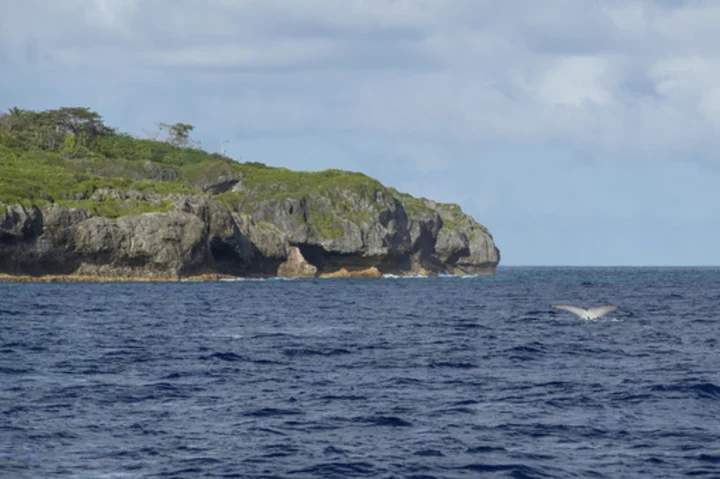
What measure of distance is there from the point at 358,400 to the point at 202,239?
385 ft

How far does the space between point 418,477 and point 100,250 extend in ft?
396

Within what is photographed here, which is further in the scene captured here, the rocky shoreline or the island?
the island

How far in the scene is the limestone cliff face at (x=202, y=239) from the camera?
12962 centimetres

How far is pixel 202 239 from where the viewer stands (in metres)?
144

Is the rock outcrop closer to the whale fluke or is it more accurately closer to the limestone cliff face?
the limestone cliff face

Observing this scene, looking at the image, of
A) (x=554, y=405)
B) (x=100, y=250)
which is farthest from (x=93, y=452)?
(x=100, y=250)

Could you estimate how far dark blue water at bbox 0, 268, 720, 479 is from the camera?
21.1 meters

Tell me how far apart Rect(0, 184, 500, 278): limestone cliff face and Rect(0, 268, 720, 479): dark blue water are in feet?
250

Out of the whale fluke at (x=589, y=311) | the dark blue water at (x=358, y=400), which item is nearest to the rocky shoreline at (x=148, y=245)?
the dark blue water at (x=358, y=400)

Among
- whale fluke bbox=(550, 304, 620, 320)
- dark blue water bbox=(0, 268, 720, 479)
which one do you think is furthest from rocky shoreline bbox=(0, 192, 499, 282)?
whale fluke bbox=(550, 304, 620, 320)

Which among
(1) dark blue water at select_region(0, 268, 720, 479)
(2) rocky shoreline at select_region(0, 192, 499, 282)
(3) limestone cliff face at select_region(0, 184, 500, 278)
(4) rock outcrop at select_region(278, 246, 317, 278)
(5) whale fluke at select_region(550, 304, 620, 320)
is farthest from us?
(4) rock outcrop at select_region(278, 246, 317, 278)

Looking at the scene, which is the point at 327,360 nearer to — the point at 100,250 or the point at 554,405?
the point at 554,405

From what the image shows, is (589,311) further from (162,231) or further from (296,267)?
(296,267)

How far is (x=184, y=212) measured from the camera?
145625mm
